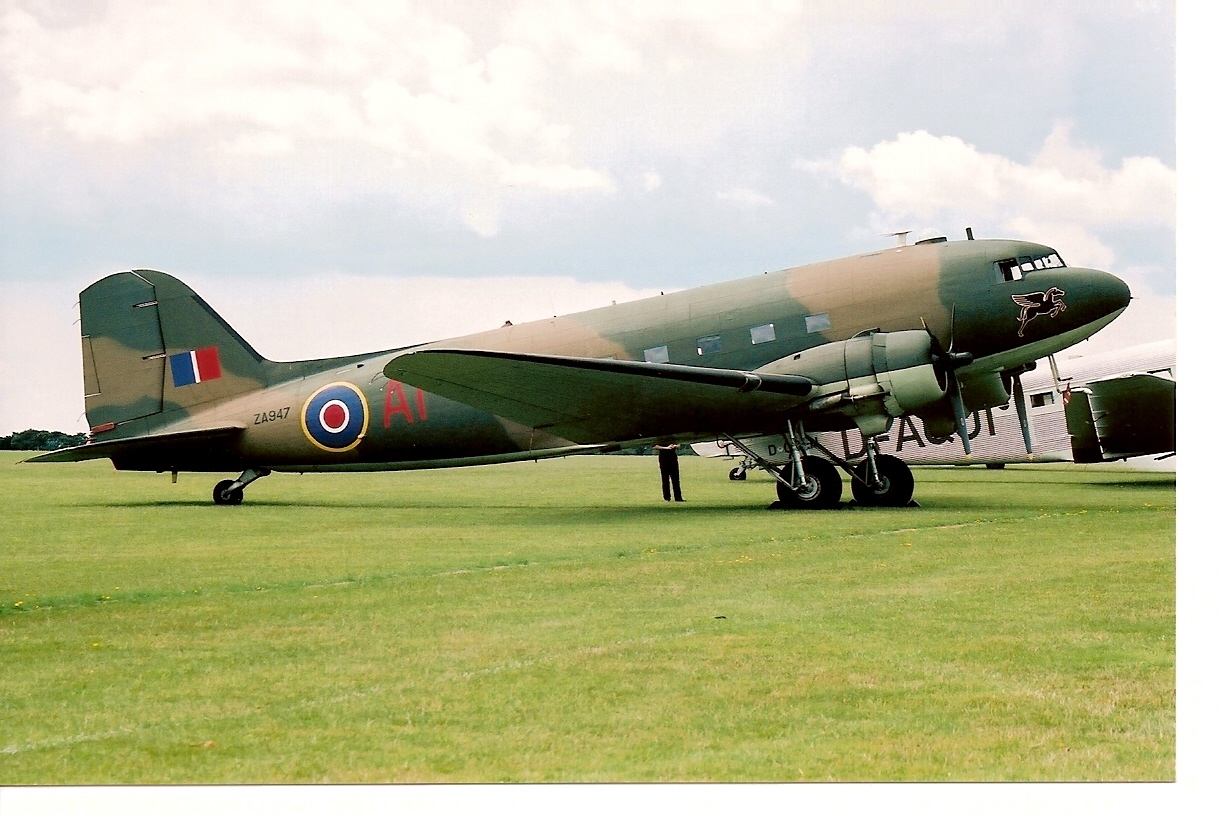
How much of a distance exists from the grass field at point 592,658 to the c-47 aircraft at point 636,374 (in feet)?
12.5

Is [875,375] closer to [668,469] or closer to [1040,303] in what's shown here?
[1040,303]

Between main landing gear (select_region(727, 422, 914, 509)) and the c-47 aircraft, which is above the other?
the c-47 aircraft

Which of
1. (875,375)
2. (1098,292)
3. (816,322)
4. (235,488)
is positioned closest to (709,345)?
(816,322)

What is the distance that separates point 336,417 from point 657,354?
5013 millimetres

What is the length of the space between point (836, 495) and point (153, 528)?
902 cm

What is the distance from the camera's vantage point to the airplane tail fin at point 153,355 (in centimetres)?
1694

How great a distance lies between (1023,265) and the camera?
577 inches

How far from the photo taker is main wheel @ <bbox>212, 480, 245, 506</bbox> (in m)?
17.0

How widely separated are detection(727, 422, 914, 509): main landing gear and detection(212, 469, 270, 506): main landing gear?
7.43 metres

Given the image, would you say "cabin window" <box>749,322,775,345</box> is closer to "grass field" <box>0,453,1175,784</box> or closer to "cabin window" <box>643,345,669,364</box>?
"cabin window" <box>643,345,669,364</box>

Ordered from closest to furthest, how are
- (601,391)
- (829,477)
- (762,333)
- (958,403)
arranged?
(601,391) → (958,403) → (762,333) → (829,477)

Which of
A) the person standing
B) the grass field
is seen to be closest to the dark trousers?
the person standing

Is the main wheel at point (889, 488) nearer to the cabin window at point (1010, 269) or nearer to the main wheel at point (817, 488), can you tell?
the main wheel at point (817, 488)

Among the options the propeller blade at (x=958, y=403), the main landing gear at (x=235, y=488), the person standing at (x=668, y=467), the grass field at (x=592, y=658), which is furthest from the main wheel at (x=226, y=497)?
the propeller blade at (x=958, y=403)
